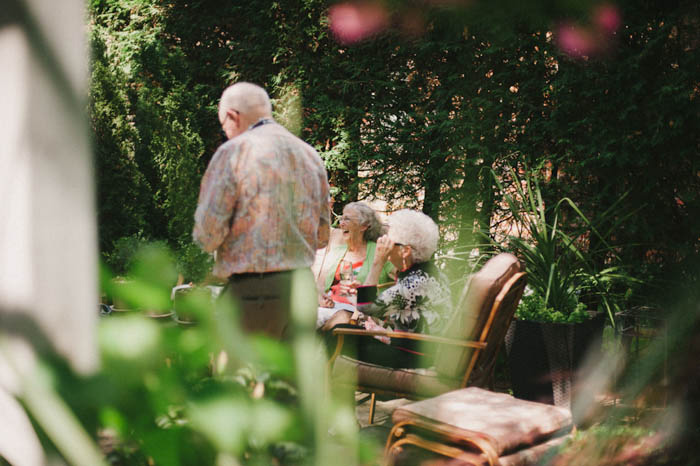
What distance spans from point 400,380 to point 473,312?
1.77 feet

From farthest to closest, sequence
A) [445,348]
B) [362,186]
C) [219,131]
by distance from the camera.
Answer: [219,131] < [362,186] < [445,348]

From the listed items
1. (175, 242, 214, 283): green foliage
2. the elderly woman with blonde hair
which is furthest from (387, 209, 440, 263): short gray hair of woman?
(175, 242, 214, 283): green foliage

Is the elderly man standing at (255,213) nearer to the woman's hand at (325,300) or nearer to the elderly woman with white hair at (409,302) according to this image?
the elderly woman with white hair at (409,302)

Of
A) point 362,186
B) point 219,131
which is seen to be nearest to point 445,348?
point 362,186

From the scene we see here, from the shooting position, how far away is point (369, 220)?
4262mm

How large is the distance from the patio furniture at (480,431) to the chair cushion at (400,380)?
0.64 metres

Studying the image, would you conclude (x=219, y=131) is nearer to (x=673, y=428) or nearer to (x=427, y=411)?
(x=427, y=411)

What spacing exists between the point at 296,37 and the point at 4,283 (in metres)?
6.13

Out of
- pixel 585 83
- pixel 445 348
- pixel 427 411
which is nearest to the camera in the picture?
pixel 427 411

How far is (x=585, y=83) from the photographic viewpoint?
4.48 meters

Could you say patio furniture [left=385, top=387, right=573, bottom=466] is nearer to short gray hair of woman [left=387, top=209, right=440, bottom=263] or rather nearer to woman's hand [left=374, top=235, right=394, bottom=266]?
short gray hair of woman [left=387, top=209, right=440, bottom=263]

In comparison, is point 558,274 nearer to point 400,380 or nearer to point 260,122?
point 400,380

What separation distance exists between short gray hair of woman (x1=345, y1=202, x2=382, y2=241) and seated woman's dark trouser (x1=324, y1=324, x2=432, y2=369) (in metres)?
1.12

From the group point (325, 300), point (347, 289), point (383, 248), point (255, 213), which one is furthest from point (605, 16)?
point (347, 289)
